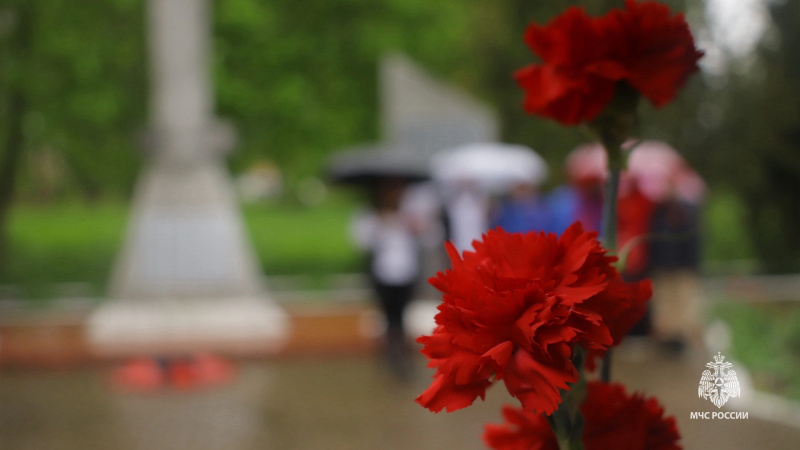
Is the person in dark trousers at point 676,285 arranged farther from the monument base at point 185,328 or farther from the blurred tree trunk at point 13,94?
the blurred tree trunk at point 13,94

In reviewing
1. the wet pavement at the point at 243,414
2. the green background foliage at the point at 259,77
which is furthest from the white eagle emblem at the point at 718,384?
the green background foliage at the point at 259,77

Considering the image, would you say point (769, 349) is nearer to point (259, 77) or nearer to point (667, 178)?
point (667, 178)

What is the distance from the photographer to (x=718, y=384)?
1.01 m

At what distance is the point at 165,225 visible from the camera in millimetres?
9492

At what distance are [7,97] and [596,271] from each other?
986 cm

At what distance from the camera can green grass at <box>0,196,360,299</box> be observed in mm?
14164

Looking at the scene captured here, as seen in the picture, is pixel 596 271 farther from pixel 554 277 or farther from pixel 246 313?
pixel 246 313

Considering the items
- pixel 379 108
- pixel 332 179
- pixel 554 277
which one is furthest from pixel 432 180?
pixel 554 277

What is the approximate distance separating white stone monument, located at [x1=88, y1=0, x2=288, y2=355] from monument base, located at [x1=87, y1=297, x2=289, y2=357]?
0.02 metres

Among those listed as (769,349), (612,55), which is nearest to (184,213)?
(769,349)

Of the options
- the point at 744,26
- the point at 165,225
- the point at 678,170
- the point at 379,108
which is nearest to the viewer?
the point at 744,26

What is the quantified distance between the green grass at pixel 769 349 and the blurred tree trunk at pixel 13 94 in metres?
6.84

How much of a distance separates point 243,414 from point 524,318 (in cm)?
563

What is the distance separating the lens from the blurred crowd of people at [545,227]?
259 inches
